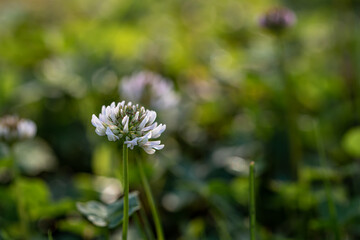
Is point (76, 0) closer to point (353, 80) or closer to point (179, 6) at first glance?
point (179, 6)

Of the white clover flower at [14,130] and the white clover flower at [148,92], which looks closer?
the white clover flower at [14,130]

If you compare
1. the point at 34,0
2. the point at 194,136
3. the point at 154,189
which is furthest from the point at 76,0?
the point at 154,189

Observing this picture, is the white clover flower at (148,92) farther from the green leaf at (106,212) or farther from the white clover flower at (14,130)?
the green leaf at (106,212)

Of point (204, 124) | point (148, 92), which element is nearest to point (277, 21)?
point (148, 92)

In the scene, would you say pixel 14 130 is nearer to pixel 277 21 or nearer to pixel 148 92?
pixel 148 92

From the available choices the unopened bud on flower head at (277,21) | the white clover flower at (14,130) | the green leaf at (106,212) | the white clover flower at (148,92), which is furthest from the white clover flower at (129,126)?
the unopened bud on flower head at (277,21)
